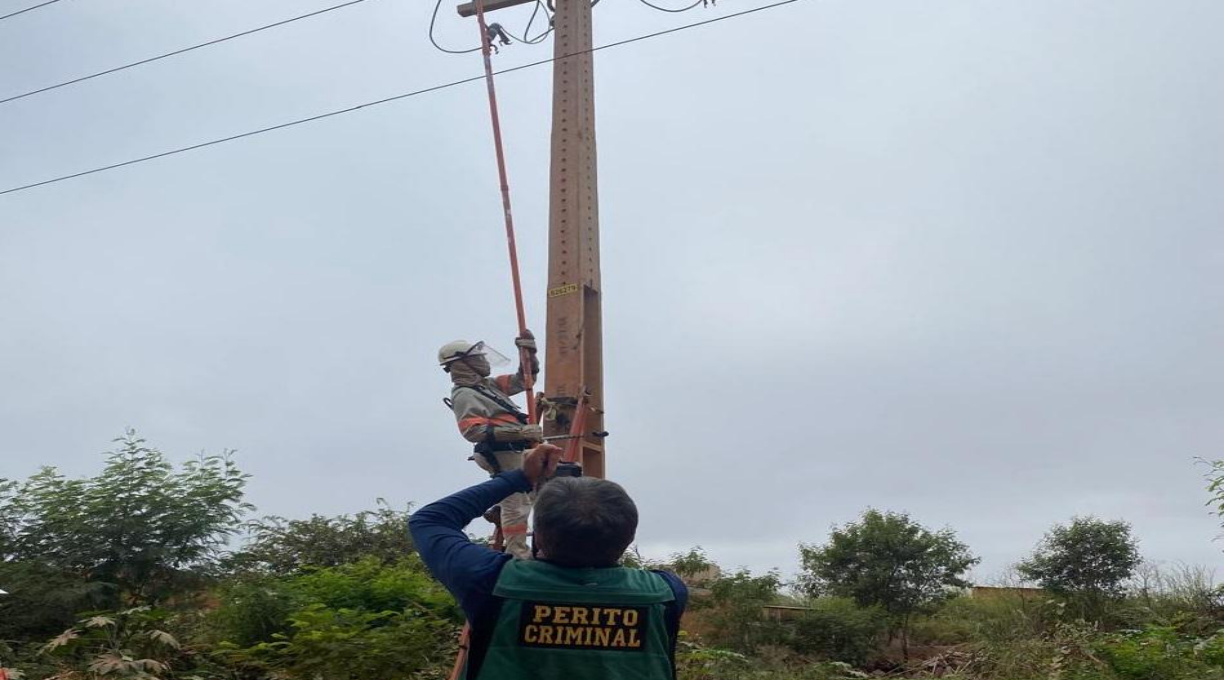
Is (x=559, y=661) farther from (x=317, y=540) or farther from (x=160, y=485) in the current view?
(x=317, y=540)

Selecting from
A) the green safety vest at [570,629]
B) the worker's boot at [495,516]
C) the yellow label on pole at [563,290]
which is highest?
the yellow label on pole at [563,290]

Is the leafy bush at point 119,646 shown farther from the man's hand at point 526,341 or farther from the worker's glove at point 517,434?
the man's hand at point 526,341

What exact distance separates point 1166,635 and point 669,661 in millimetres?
8404

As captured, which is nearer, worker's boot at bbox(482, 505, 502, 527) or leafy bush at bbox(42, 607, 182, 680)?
worker's boot at bbox(482, 505, 502, 527)

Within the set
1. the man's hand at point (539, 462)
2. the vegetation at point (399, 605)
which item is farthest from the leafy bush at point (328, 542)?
the man's hand at point (539, 462)

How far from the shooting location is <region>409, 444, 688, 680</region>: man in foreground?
2.19 metres

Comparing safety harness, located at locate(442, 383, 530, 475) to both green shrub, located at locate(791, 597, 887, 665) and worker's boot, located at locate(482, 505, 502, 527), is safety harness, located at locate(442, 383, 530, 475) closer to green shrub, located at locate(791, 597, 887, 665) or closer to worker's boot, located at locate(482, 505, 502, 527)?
worker's boot, located at locate(482, 505, 502, 527)

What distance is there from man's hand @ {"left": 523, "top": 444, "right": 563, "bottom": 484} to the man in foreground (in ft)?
1.80

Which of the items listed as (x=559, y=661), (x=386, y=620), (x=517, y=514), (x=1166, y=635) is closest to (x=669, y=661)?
(x=559, y=661)

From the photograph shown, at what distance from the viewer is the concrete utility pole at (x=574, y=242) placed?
6.13 meters

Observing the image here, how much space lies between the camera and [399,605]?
26.4 ft

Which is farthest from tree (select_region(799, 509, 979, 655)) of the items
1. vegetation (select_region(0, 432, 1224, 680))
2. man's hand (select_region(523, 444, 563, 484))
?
man's hand (select_region(523, 444, 563, 484))

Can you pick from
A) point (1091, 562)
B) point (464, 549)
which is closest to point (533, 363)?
point (464, 549)

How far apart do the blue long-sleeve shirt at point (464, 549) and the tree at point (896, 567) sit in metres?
9.40
